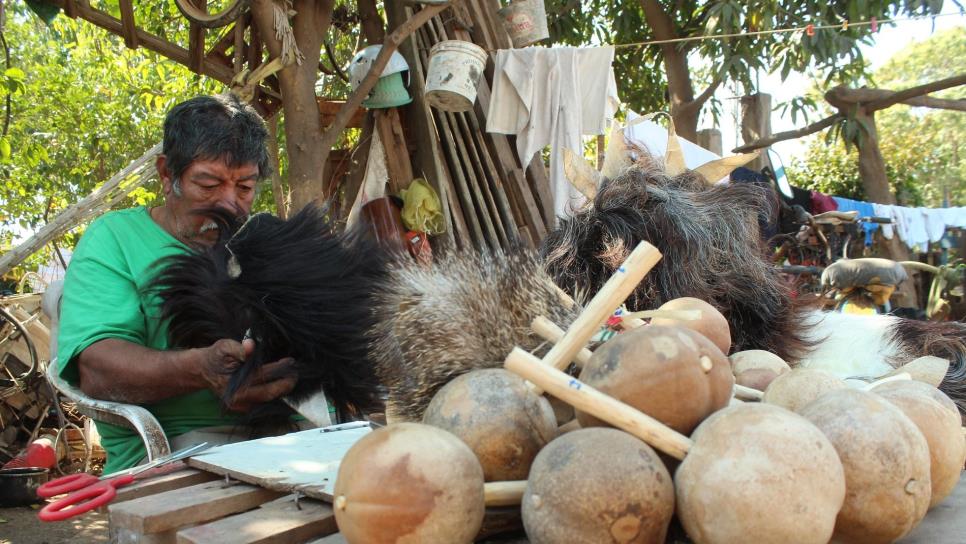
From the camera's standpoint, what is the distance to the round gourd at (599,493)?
0.81 metres

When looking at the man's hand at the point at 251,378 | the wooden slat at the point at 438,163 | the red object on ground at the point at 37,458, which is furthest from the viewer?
the red object on ground at the point at 37,458

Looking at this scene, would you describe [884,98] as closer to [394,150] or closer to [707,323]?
[394,150]

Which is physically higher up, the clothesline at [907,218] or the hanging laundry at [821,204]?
the hanging laundry at [821,204]

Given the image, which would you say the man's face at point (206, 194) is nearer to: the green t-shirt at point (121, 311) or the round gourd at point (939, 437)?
the green t-shirt at point (121, 311)

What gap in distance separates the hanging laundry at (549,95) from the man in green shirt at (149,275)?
2.17 m

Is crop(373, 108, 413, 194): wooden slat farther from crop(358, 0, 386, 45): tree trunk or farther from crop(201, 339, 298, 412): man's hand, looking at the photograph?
crop(201, 339, 298, 412): man's hand

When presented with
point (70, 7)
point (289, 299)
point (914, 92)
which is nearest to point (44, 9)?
point (70, 7)

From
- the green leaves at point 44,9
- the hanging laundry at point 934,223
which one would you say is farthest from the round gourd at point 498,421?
the hanging laundry at point 934,223

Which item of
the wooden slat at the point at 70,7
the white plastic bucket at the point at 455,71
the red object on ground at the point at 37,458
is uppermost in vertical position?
the wooden slat at the point at 70,7

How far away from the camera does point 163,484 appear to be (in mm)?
1300

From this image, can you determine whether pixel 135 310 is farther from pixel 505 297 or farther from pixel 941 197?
pixel 941 197

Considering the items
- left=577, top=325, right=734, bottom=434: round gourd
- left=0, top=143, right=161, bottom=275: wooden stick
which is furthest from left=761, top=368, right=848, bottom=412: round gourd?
left=0, top=143, right=161, bottom=275: wooden stick

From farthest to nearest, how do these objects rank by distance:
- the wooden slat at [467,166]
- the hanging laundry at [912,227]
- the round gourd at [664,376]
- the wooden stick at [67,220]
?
the hanging laundry at [912,227]
the wooden stick at [67,220]
the wooden slat at [467,166]
the round gourd at [664,376]

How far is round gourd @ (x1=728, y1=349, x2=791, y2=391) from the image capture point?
1.40 meters
